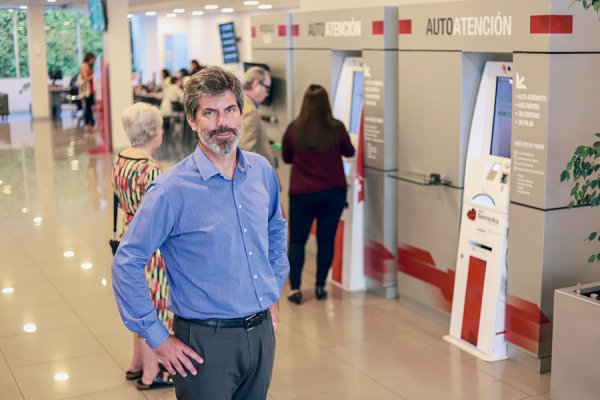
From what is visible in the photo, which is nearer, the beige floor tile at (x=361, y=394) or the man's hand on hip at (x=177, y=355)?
the man's hand on hip at (x=177, y=355)

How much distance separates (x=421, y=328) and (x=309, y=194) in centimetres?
120

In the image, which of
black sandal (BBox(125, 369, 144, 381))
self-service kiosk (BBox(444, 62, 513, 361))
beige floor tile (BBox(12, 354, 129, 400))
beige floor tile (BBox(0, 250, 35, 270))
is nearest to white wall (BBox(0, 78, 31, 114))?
beige floor tile (BBox(0, 250, 35, 270))

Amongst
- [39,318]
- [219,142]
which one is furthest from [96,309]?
[219,142]

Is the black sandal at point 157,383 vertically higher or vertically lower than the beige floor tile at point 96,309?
lower

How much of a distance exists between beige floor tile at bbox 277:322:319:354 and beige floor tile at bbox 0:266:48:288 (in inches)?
89.9

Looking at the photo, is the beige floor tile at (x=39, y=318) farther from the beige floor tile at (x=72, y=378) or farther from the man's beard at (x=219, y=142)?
the man's beard at (x=219, y=142)

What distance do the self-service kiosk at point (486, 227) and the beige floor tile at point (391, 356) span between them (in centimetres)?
23

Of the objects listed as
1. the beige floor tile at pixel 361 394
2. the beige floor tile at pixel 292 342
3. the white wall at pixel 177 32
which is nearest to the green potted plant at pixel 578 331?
the beige floor tile at pixel 361 394

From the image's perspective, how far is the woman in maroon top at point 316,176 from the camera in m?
5.60

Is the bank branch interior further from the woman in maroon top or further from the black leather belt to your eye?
the black leather belt

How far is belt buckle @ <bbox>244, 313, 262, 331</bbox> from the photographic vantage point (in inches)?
101

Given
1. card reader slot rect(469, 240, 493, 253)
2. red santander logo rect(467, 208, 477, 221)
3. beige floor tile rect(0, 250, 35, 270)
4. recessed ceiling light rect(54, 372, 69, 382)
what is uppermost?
red santander logo rect(467, 208, 477, 221)

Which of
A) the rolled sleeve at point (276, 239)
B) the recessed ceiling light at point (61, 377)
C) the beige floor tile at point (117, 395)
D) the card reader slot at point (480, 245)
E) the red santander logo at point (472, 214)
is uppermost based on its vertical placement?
the rolled sleeve at point (276, 239)

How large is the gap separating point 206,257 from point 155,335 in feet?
0.92
